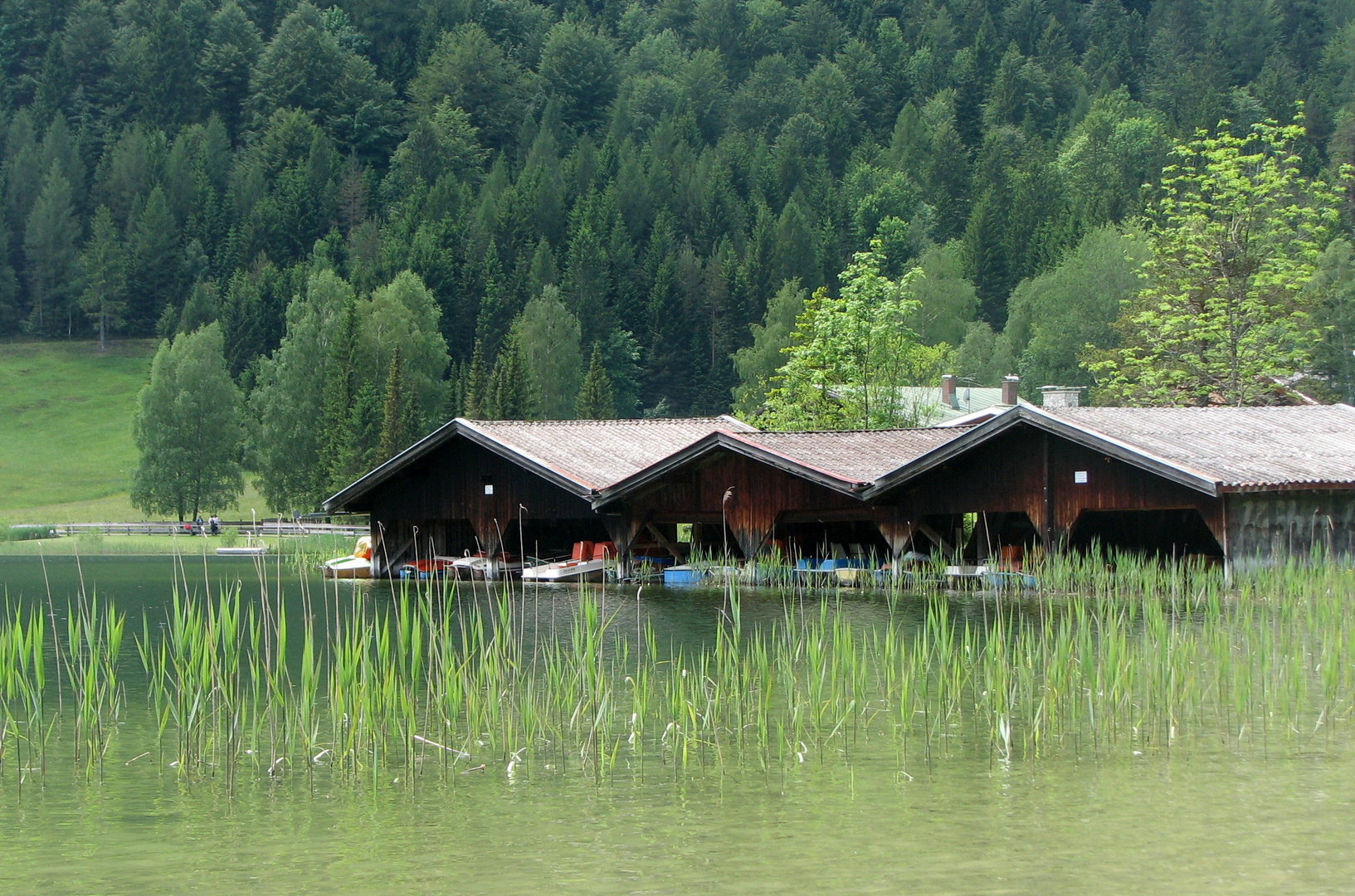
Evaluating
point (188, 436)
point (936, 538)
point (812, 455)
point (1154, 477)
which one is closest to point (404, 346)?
point (188, 436)

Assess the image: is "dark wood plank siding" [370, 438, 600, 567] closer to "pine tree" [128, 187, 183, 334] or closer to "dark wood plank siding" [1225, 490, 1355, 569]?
"dark wood plank siding" [1225, 490, 1355, 569]

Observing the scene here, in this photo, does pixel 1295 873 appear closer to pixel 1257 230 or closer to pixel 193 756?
pixel 193 756

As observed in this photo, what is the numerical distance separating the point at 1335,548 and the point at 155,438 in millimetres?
49333

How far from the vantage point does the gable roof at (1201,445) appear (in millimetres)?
25188

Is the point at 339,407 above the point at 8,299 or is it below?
below

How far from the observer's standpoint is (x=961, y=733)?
40.5ft

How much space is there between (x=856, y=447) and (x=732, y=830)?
22928 mm

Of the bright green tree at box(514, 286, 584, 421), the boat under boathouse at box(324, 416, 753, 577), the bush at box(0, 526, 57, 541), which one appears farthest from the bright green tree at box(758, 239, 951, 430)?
the bright green tree at box(514, 286, 584, 421)

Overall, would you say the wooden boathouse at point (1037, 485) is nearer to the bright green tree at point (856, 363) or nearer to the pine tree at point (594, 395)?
the bright green tree at point (856, 363)

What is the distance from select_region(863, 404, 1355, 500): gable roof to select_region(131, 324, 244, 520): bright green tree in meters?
43.4

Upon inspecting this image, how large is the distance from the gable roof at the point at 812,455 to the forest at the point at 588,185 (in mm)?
31612

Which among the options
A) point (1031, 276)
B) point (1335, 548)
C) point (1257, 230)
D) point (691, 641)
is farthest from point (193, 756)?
point (1031, 276)

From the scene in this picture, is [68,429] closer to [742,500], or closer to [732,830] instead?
[742,500]

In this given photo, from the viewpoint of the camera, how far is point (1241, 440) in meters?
28.6
